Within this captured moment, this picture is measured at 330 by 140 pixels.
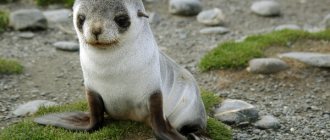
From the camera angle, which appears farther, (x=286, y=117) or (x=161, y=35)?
(x=161, y=35)

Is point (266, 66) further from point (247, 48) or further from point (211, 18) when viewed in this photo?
point (211, 18)

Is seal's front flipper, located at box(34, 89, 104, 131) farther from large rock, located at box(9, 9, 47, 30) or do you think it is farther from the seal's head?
large rock, located at box(9, 9, 47, 30)

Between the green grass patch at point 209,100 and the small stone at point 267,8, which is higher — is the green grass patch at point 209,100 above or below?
above

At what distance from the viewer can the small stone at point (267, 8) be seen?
1377cm

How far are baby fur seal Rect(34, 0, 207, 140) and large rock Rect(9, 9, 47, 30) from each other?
5627 millimetres

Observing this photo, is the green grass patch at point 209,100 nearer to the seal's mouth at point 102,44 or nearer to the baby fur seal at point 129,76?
the baby fur seal at point 129,76

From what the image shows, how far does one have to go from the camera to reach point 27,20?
11.9 m

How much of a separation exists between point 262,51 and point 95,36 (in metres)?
5.44

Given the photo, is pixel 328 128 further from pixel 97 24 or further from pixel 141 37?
pixel 97 24

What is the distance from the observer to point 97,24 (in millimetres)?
5402

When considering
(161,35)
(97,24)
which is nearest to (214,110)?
(97,24)

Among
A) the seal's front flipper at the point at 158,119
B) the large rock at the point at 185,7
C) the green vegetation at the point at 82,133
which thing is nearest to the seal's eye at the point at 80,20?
the seal's front flipper at the point at 158,119

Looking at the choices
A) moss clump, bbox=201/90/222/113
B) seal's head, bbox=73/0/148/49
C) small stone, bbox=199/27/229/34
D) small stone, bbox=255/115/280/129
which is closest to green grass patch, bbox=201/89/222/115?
moss clump, bbox=201/90/222/113

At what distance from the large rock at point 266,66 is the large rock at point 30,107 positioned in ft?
11.2
